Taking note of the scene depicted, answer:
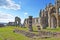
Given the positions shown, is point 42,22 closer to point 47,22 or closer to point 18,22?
point 47,22

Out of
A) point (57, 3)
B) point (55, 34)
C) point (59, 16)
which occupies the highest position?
point (57, 3)

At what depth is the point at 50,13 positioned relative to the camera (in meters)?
47.8

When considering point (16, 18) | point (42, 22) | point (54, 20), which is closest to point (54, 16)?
point (54, 20)

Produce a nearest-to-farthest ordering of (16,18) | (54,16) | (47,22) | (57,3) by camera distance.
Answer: (57,3) < (54,16) < (47,22) < (16,18)

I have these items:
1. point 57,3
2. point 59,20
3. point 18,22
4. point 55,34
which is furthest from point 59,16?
point 18,22

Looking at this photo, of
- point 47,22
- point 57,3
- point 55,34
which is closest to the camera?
point 55,34

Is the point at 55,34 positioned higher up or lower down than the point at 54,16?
lower down

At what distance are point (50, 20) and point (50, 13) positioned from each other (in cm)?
258

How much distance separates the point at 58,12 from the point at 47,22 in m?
8.51

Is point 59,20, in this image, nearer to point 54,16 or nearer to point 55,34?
point 54,16

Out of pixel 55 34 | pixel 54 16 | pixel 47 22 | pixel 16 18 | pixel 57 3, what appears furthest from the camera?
pixel 16 18

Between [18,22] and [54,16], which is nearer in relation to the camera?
[54,16]

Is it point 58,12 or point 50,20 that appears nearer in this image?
point 58,12

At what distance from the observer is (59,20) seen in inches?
1721
